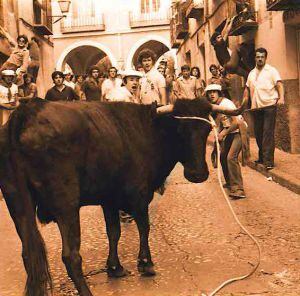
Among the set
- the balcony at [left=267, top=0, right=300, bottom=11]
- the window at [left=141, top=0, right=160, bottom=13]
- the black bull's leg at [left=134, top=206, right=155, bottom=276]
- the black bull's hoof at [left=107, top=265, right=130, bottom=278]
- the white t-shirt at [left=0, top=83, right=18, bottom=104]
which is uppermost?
the window at [left=141, top=0, right=160, bottom=13]

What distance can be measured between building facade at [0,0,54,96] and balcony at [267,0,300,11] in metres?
7.83

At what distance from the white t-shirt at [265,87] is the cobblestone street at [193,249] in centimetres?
208

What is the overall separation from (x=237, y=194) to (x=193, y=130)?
3.21 metres

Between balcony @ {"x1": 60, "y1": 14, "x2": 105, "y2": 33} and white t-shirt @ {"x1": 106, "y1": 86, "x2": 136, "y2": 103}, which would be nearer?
white t-shirt @ {"x1": 106, "y1": 86, "x2": 136, "y2": 103}

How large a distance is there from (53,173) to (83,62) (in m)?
41.3

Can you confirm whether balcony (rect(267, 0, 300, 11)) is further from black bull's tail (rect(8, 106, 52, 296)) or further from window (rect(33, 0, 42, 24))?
window (rect(33, 0, 42, 24))

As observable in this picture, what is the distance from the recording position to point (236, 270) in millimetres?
4668

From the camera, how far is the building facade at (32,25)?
17.3 metres

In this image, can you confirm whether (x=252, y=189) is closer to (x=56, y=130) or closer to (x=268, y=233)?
(x=268, y=233)

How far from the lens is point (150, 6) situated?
40219mm

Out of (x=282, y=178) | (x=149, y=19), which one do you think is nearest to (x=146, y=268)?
(x=282, y=178)

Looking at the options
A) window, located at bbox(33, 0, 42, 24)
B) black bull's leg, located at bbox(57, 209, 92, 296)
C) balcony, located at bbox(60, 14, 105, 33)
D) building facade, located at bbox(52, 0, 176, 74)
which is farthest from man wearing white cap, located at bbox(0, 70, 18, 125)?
balcony, located at bbox(60, 14, 105, 33)

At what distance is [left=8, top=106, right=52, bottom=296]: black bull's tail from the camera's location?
388 centimetres

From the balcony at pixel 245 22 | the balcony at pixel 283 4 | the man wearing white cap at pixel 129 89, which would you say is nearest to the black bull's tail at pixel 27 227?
the man wearing white cap at pixel 129 89
